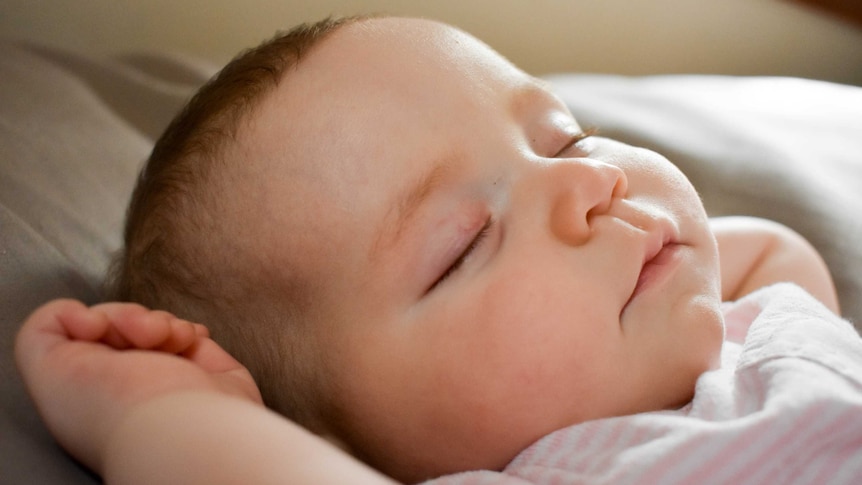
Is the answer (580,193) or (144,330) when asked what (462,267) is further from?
(144,330)

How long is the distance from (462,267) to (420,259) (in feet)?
0.13

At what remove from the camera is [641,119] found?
1.40m

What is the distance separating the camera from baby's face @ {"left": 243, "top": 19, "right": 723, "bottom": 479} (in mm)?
709

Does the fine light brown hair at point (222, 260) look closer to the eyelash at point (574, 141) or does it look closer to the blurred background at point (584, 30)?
the eyelash at point (574, 141)

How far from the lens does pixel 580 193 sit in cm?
75

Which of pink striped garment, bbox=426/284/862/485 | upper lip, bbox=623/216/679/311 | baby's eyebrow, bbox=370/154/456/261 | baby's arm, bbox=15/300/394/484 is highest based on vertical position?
baby's eyebrow, bbox=370/154/456/261

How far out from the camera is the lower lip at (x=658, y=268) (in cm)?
75

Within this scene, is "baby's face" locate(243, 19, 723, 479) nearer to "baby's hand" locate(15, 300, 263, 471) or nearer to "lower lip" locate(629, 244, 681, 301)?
"lower lip" locate(629, 244, 681, 301)

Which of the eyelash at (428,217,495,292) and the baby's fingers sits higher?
the eyelash at (428,217,495,292)

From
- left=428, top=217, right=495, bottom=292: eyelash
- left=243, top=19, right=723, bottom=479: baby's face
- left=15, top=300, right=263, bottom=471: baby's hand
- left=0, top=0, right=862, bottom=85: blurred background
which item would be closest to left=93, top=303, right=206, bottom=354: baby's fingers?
left=15, top=300, right=263, bottom=471: baby's hand

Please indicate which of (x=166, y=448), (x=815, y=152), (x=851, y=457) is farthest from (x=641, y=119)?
(x=166, y=448)

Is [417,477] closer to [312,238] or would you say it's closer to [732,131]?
[312,238]

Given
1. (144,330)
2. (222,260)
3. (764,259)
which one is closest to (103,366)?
(144,330)

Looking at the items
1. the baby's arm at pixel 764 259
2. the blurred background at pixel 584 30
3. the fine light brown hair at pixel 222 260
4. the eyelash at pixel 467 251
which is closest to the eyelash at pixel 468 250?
the eyelash at pixel 467 251
